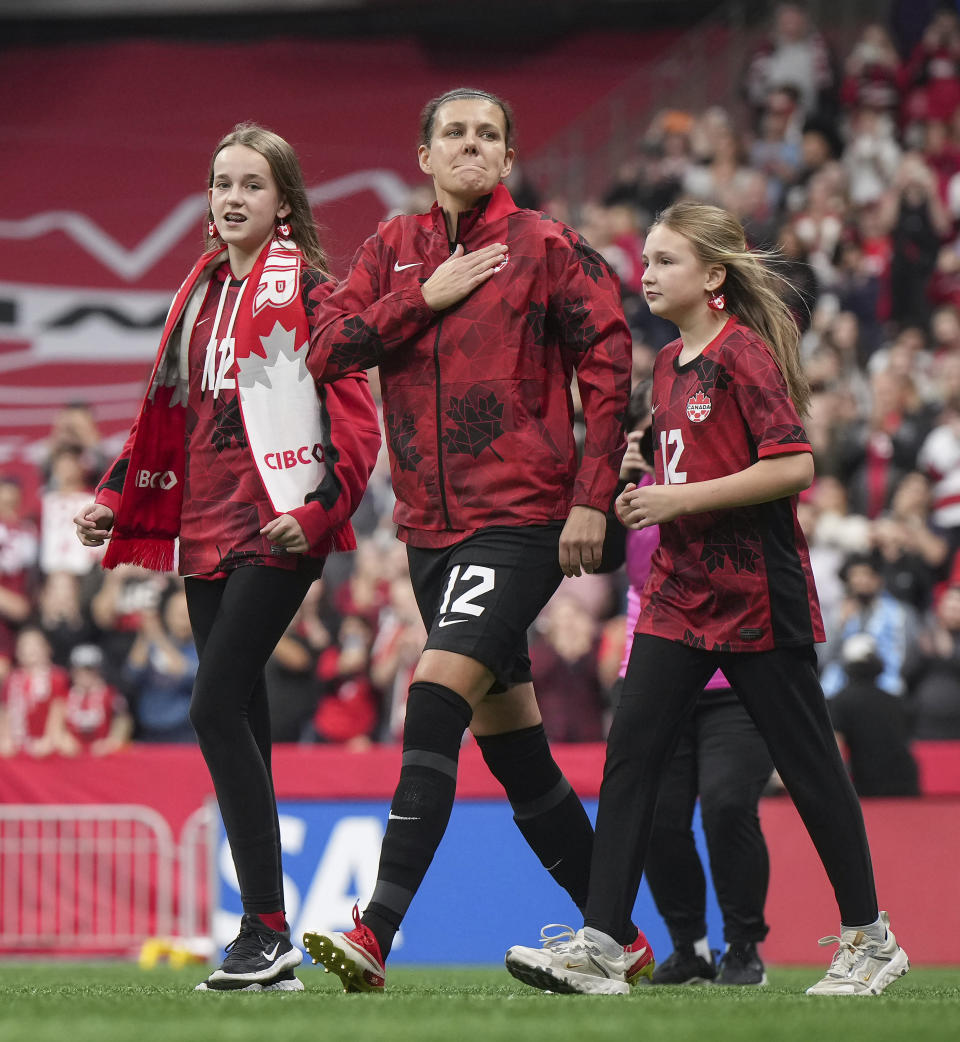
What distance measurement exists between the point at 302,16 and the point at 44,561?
9.00 m

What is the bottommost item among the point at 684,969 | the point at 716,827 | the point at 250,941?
the point at 684,969

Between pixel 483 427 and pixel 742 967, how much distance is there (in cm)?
232

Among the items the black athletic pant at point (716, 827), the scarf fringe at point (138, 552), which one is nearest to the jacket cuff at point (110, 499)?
the scarf fringe at point (138, 552)

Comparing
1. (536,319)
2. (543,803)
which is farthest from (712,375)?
(543,803)

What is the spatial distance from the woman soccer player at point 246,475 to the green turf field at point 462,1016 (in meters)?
0.49

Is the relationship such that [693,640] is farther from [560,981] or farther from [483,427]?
[560,981]

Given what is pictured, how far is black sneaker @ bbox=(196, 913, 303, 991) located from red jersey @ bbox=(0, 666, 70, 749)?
6818mm

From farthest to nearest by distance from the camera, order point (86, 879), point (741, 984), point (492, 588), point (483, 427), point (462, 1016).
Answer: point (86, 879), point (741, 984), point (483, 427), point (492, 588), point (462, 1016)

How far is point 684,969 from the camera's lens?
19.1 feet

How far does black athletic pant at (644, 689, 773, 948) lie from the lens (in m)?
5.73

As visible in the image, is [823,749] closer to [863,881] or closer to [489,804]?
[863,881]

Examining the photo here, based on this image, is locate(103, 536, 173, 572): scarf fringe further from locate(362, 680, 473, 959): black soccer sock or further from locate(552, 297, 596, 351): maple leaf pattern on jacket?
locate(552, 297, 596, 351): maple leaf pattern on jacket

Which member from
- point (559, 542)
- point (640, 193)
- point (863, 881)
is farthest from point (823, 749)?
point (640, 193)

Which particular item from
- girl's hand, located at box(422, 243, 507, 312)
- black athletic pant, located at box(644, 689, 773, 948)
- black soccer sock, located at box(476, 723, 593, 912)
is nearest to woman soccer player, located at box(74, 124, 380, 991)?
girl's hand, located at box(422, 243, 507, 312)
